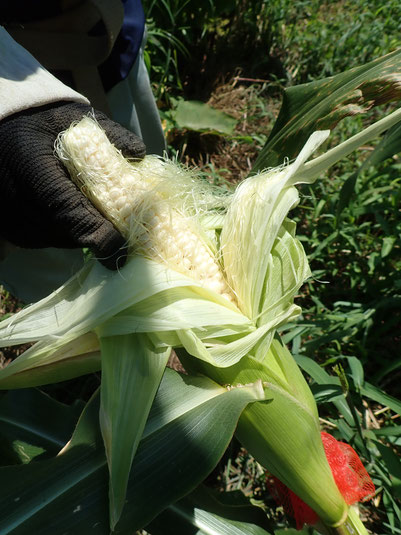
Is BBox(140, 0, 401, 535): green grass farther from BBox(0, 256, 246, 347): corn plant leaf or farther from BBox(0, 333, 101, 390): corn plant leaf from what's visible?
BBox(0, 333, 101, 390): corn plant leaf

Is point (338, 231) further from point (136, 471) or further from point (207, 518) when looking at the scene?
point (136, 471)

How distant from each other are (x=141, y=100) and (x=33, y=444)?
1279mm

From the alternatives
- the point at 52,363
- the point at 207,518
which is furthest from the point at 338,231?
the point at 52,363

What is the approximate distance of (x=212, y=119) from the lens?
2359 millimetres

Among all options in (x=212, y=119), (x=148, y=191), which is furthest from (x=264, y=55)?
(x=148, y=191)

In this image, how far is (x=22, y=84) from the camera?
0.99m

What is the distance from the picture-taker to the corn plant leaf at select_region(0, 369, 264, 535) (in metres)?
0.81

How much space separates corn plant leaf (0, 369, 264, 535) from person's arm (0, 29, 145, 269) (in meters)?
0.34

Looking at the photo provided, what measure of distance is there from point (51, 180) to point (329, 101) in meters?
0.69

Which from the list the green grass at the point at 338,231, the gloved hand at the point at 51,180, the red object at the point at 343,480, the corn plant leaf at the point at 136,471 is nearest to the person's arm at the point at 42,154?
the gloved hand at the point at 51,180

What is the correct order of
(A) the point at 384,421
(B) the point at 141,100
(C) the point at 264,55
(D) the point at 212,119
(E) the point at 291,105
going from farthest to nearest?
(C) the point at 264,55 → (D) the point at 212,119 → (B) the point at 141,100 → (A) the point at 384,421 → (E) the point at 291,105

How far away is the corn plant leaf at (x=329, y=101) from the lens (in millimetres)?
1014

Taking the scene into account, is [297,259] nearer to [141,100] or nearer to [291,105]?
[291,105]

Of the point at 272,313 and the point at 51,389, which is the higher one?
the point at 272,313
